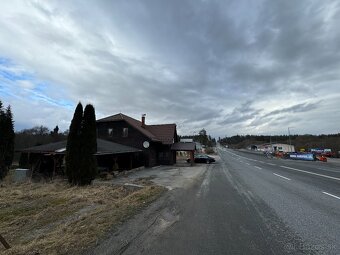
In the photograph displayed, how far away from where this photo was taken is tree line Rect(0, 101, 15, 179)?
20.6 m

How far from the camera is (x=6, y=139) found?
2131 cm

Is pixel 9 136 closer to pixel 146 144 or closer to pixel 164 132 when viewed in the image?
pixel 146 144

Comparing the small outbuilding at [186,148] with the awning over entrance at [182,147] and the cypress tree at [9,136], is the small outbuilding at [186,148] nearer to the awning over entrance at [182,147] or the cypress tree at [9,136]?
the awning over entrance at [182,147]

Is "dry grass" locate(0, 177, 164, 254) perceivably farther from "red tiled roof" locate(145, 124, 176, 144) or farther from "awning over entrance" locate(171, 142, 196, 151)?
"awning over entrance" locate(171, 142, 196, 151)

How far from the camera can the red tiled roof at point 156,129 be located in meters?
40.0

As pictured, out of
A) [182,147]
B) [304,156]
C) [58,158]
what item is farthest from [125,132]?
[304,156]

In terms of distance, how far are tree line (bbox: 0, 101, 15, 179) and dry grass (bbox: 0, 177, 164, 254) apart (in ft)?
25.6

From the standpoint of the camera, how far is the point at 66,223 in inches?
313

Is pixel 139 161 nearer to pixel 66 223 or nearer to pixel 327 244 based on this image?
pixel 66 223

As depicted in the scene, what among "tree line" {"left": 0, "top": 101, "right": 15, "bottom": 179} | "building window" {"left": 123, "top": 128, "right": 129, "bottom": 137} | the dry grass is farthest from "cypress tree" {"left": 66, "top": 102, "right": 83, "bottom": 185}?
"building window" {"left": 123, "top": 128, "right": 129, "bottom": 137}

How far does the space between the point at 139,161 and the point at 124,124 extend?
5617 mm

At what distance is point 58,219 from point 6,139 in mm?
15518

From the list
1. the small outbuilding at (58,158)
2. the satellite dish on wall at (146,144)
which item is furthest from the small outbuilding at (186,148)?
the small outbuilding at (58,158)

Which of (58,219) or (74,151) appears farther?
(74,151)
